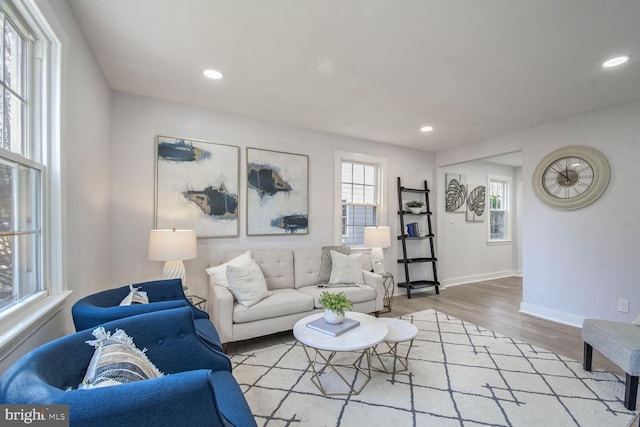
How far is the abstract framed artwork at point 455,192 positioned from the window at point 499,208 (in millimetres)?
1068

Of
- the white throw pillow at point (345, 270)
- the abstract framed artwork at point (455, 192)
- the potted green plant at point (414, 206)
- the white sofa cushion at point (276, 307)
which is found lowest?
the white sofa cushion at point (276, 307)

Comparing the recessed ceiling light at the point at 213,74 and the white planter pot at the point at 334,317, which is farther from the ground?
the recessed ceiling light at the point at 213,74

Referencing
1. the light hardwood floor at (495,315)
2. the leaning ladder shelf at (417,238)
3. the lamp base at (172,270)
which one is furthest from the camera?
the leaning ladder shelf at (417,238)

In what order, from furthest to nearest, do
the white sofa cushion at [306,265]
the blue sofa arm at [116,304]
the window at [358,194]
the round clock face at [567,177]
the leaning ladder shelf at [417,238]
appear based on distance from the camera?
the leaning ladder shelf at [417,238], the window at [358,194], the white sofa cushion at [306,265], the round clock face at [567,177], the blue sofa arm at [116,304]

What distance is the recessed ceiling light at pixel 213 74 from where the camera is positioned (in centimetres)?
251

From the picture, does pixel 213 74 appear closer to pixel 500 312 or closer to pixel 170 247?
pixel 170 247

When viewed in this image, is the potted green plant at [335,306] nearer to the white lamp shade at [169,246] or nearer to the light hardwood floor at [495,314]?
the light hardwood floor at [495,314]

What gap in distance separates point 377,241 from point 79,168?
10.7 feet

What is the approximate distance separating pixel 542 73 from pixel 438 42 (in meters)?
1.14

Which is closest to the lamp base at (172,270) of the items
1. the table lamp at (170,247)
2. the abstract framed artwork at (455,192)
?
the table lamp at (170,247)

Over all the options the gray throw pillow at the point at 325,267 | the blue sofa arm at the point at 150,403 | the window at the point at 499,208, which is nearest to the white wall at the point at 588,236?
the window at the point at 499,208

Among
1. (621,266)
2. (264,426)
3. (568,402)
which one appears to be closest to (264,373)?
(264,426)

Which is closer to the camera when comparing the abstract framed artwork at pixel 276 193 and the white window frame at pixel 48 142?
the white window frame at pixel 48 142

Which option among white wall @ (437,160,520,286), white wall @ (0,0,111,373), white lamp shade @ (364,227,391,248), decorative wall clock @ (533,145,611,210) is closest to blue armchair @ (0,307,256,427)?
white wall @ (0,0,111,373)
